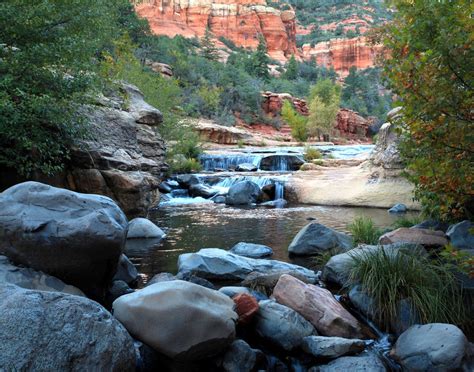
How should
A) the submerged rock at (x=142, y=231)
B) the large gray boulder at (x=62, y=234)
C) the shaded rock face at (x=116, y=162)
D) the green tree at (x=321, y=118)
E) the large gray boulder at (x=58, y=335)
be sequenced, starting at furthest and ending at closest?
the green tree at (x=321, y=118) → the shaded rock face at (x=116, y=162) → the submerged rock at (x=142, y=231) → the large gray boulder at (x=62, y=234) → the large gray boulder at (x=58, y=335)

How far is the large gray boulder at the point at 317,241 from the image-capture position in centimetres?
795

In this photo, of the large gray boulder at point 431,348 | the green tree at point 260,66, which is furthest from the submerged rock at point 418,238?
the green tree at point 260,66

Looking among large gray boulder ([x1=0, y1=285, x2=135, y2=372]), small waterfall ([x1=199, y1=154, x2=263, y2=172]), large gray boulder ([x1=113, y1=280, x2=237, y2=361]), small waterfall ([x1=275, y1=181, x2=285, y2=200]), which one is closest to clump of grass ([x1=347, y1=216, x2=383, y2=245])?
large gray boulder ([x1=113, y1=280, x2=237, y2=361])

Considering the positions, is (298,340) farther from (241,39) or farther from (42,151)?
(241,39)

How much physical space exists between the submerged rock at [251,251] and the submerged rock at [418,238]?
2113mm

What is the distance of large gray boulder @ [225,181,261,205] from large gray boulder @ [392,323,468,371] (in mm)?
11295

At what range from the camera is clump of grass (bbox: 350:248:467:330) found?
4.77 metres

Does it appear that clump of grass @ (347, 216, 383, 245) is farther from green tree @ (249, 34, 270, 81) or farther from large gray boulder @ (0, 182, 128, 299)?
green tree @ (249, 34, 270, 81)

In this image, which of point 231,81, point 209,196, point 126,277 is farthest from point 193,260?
point 231,81

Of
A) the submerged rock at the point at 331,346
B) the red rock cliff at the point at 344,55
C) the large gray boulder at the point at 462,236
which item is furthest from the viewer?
the red rock cliff at the point at 344,55

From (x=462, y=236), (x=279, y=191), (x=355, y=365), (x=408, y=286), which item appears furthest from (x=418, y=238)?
(x=279, y=191)

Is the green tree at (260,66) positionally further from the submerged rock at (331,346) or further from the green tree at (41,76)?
the submerged rock at (331,346)

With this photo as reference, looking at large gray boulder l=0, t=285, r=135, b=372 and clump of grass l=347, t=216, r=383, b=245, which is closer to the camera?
large gray boulder l=0, t=285, r=135, b=372

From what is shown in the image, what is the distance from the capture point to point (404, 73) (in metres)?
4.07
